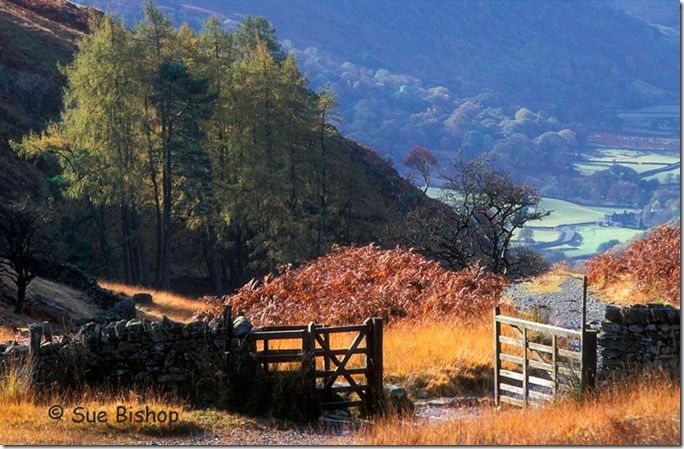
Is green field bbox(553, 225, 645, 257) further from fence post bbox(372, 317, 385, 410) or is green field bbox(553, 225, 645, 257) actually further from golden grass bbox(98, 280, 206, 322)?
fence post bbox(372, 317, 385, 410)

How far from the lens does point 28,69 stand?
61.5m

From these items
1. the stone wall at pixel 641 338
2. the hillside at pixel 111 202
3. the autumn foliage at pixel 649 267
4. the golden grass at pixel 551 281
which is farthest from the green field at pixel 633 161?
the stone wall at pixel 641 338

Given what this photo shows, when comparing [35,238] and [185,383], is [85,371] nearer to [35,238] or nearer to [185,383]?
[185,383]

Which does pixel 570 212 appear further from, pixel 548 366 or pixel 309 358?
pixel 309 358

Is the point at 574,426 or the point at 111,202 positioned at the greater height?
the point at 111,202

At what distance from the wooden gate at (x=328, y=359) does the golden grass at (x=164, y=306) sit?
65.2ft

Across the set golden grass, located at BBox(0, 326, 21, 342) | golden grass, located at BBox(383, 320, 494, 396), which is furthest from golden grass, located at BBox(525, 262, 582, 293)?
golden grass, located at BBox(0, 326, 21, 342)

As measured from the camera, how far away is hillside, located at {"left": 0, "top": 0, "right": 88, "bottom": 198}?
162 feet

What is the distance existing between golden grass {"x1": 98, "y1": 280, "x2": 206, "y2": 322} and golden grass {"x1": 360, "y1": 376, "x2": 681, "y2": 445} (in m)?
22.5

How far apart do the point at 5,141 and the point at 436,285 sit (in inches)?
1340

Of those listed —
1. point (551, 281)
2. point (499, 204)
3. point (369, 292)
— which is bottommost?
point (369, 292)

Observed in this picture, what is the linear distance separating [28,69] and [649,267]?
47762mm

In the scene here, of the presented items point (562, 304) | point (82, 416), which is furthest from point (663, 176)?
point (82, 416)

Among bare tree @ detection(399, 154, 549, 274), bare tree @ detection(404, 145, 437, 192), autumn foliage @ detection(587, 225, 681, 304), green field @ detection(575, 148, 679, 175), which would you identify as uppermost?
green field @ detection(575, 148, 679, 175)
